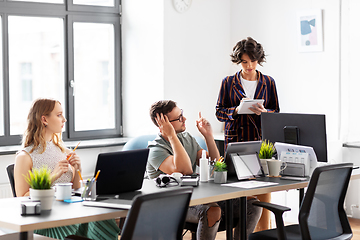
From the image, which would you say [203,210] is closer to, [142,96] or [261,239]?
[261,239]

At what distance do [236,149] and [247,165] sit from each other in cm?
12

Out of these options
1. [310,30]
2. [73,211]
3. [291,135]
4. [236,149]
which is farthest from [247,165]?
[310,30]

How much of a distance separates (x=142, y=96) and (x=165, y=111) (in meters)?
1.97

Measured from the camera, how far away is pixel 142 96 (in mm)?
5102

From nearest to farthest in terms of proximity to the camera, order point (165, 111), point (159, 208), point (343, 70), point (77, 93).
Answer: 1. point (159, 208)
2. point (165, 111)
3. point (343, 70)
4. point (77, 93)

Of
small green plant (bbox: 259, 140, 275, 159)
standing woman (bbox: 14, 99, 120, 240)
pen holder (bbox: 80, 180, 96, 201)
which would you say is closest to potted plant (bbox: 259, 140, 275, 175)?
small green plant (bbox: 259, 140, 275, 159)

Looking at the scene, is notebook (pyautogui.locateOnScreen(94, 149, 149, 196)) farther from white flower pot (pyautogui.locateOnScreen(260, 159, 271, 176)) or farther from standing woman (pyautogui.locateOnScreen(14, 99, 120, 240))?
white flower pot (pyautogui.locateOnScreen(260, 159, 271, 176))

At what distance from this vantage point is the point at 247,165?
3.09 meters

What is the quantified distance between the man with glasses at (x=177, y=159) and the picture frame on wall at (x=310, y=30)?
204 centimetres

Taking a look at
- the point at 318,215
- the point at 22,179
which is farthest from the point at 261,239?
the point at 22,179

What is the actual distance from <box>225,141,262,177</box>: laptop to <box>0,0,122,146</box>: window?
1.96 m

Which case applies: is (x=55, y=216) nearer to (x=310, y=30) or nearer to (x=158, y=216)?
(x=158, y=216)

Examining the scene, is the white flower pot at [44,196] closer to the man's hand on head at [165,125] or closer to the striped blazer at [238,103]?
the man's hand on head at [165,125]

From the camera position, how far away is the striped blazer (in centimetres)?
382
